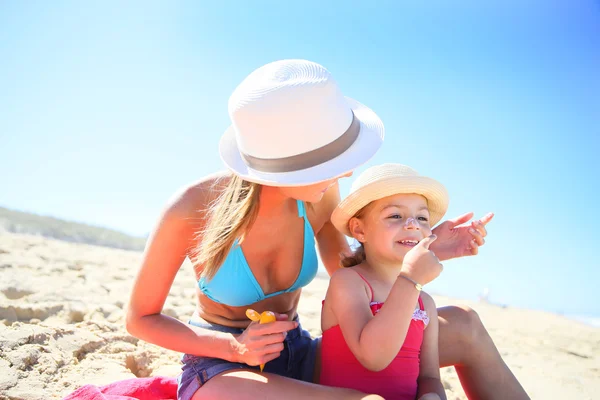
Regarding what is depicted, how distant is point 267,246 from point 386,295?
64 cm

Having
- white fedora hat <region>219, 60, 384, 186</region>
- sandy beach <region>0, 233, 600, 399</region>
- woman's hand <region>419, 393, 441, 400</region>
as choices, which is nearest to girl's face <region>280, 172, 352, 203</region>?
Result: white fedora hat <region>219, 60, 384, 186</region>

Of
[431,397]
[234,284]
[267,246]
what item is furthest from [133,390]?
[431,397]

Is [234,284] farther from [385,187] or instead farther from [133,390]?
[385,187]

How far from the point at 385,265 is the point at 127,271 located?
197 inches

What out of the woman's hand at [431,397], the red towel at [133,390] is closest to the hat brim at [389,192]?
the woman's hand at [431,397]

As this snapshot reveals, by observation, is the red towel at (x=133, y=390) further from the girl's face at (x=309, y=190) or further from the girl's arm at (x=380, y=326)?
the girl's face at (x=309, y=190)

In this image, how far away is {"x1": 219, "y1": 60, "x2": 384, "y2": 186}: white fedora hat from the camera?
6.61 ft

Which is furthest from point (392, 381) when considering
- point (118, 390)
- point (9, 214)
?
point (9, 214)

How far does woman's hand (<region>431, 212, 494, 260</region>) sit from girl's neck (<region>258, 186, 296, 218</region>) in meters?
0.82

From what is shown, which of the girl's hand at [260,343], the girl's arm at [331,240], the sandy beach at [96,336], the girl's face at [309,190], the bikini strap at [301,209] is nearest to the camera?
the girl's hand at [260,343]

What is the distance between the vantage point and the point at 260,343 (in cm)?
207

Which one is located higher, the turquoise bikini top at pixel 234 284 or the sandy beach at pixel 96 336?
the turquoise bikini top at pixel 234 284

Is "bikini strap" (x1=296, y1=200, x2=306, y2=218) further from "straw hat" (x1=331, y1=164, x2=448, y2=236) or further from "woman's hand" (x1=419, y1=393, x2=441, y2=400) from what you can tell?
"woman's hand" (x1=419, y1=393, x2=441, y2=400)

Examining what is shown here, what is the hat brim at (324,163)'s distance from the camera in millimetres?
2012
